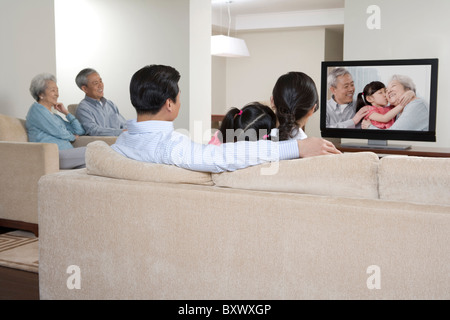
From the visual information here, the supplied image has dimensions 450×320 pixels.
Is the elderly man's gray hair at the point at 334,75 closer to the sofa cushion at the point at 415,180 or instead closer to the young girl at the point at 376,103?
the young girl at the point at 376,103

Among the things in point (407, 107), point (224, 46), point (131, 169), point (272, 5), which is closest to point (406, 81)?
point (407, 107)

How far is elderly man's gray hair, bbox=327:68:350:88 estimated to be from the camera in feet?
15.8

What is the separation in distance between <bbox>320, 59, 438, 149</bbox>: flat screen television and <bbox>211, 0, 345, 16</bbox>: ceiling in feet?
11.2

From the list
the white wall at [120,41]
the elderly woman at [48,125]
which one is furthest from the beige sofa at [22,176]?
the white wall at [120,41]

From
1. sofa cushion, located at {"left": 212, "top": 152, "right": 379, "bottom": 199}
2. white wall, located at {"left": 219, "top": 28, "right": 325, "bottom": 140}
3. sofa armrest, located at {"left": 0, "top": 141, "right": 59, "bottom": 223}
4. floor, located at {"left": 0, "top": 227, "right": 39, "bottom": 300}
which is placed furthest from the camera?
white wall, located at {"left": 219, "top": 28, "right": 325, "bottom": 140}

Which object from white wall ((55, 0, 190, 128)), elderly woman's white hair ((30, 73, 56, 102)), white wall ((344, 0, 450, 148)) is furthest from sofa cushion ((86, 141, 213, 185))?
white wall ((344, 0, 450, 148))

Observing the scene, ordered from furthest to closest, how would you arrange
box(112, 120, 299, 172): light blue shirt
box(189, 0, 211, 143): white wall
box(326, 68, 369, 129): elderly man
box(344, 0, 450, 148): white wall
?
box(189, 0, 211, 143): white wall
box(344, 0, 450, 148): white wall
box(326, 68, 369, 129): elderly man
box(112, 120, 299, 172): light blue shirt

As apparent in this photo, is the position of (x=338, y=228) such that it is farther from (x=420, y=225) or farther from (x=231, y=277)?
(x=231, y=277)

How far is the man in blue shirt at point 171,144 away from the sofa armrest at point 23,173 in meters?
1.31

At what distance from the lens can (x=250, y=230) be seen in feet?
5.02

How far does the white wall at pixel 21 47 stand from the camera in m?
4.34

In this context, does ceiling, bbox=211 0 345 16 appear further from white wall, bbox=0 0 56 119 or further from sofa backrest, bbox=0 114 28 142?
sofa backrest, bbox=0 114 28 142

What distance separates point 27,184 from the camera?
124 inches
